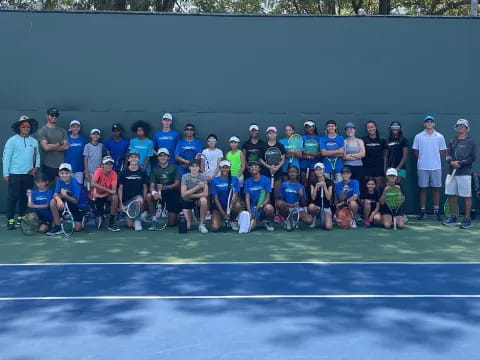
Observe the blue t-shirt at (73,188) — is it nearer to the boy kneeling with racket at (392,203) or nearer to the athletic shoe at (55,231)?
the athletic shoe at (55,231)

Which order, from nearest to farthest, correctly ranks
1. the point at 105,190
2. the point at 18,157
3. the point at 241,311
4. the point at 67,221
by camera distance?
the point at 241,311, the point at 105,190, the point at 18,157, the point at 67,221

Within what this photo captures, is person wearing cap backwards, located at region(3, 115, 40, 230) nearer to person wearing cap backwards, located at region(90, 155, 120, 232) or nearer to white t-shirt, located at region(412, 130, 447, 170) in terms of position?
person wearing cap backwards, located at region(90, 155, 120, 232)

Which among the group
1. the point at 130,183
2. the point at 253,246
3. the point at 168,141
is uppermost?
the point at 168,141

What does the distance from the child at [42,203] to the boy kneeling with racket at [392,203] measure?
5710 millimetres

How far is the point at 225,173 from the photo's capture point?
10.9m

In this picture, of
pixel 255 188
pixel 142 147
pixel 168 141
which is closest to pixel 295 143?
pixel 255 188

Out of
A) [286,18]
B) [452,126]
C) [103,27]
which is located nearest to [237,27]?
[286,18]

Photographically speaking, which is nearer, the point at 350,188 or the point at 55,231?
the point at 55,231

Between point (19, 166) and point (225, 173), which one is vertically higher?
point (19, 166)

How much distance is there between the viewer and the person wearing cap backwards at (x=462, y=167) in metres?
11.0

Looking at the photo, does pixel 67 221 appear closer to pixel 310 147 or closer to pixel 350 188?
pixel 310 147

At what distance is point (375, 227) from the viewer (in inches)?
432

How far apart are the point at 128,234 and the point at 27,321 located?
4735mm

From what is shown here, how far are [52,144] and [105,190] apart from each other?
155 centimetres
